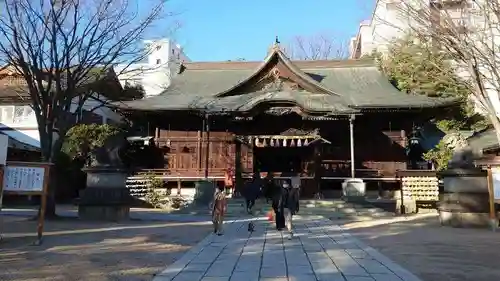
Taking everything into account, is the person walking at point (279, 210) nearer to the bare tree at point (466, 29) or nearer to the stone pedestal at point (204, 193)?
the bare tree at point (466, 29)

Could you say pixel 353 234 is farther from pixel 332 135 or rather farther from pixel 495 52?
pixel 332 135

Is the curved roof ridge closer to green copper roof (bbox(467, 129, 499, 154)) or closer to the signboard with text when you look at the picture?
green copper roof (bbox(467, 129, 499, 154))

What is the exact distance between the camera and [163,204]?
23.5m

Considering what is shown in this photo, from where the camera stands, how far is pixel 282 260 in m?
8.60

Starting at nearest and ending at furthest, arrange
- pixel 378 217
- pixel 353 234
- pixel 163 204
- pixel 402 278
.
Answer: pixel 402 278, pixel 353 234, pixel 378 217, pixel 163 204

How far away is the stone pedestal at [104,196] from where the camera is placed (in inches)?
617

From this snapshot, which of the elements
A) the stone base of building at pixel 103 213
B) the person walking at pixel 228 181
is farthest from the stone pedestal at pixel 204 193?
the stone base of building at pixel 103 213

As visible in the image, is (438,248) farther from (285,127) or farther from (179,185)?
(179,185)

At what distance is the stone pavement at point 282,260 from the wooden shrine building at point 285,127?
1220 cm

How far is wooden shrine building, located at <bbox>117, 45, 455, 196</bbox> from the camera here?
24.3 meters

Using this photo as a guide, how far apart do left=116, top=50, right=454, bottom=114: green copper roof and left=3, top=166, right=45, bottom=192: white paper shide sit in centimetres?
1429

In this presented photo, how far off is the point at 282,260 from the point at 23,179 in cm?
619

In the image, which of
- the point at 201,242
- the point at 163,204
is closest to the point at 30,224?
the point at 201,242

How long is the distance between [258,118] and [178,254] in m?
17.0
